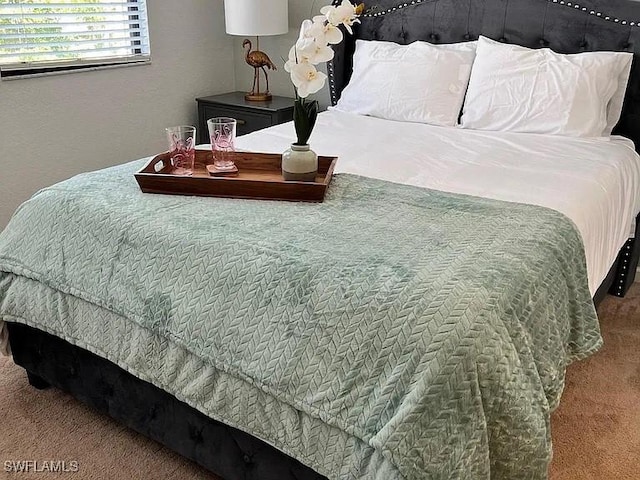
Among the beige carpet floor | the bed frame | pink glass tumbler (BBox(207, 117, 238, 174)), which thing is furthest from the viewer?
pink glass tumbler (BBox(207, 117, 238, 174))

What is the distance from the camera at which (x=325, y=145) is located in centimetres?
261

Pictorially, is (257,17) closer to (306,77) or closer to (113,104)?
(113,104)

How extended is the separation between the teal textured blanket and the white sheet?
22 centimetres

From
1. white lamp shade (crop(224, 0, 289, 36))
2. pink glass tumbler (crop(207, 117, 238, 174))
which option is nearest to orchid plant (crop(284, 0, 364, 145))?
pink glass tumbler (crop(207, 117, 238, 174))

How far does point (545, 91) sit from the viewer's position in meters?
2.72

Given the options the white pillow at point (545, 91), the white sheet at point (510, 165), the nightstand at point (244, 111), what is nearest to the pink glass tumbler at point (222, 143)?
the white sheet at point (510, 165)

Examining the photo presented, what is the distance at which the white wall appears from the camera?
10.2 feet

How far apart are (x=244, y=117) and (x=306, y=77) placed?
1817 mm

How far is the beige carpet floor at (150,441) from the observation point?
73.0 inches

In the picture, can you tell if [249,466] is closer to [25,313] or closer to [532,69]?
[25,313]

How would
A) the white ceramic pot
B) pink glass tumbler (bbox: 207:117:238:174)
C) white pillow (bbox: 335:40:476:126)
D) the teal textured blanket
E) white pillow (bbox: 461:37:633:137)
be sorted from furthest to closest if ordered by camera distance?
white pillow (bbox: 335:40:476:126) < white pillow (bbox: 461:37:633:137) < pink glass tumbler (bbox: 207:117:238:174) < the white ceramic pot < the teal textured blanket

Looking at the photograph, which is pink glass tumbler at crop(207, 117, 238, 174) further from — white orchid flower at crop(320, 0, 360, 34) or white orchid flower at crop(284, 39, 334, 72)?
white orchid flower at crop(320, 0, 360, 34)

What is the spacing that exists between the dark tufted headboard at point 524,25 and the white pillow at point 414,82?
115 mm

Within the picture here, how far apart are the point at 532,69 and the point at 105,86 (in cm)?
214
